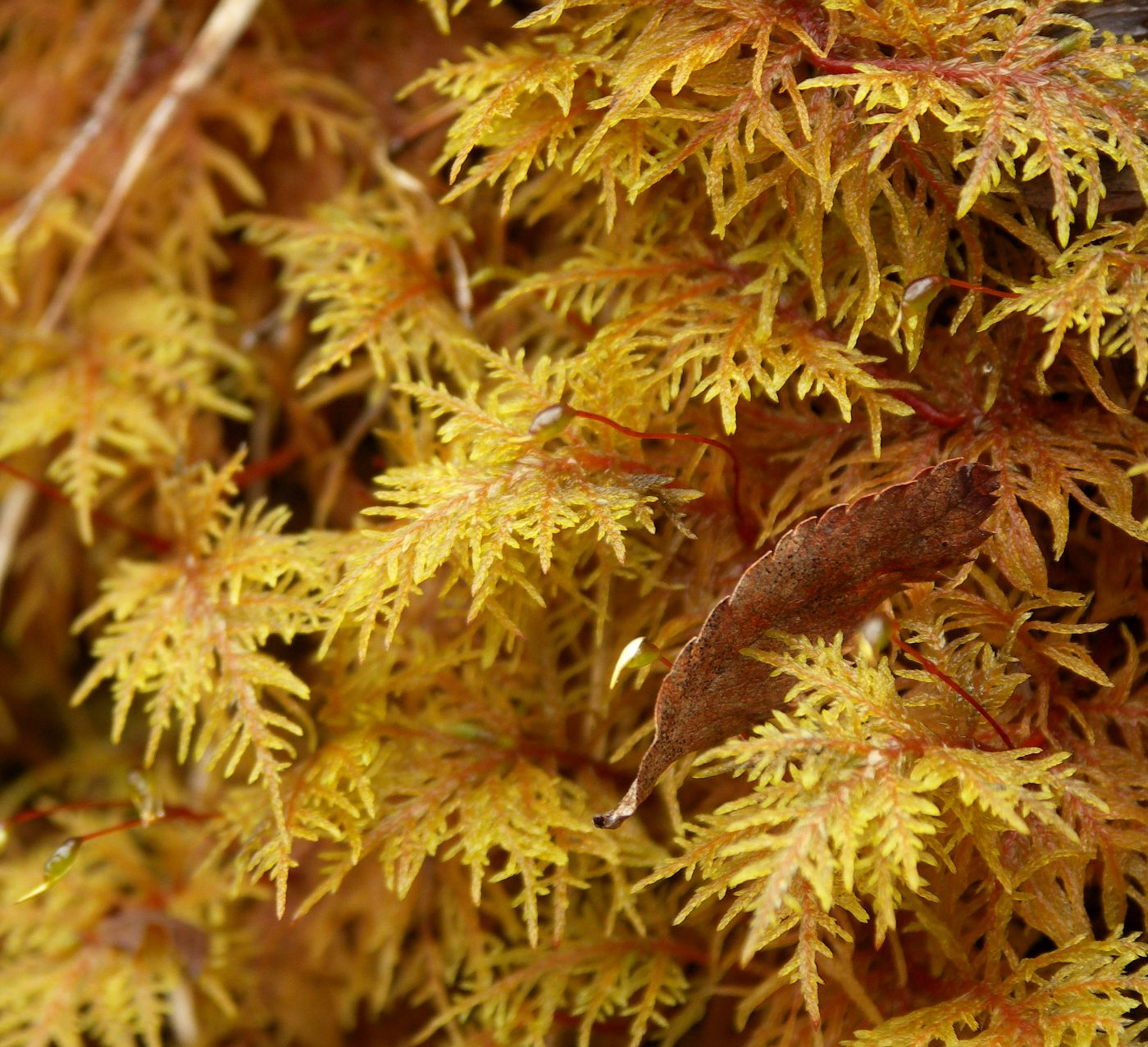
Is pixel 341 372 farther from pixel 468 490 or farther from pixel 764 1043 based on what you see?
pixel 764 1043

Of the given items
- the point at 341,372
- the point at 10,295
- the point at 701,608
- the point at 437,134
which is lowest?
the point at 701,608

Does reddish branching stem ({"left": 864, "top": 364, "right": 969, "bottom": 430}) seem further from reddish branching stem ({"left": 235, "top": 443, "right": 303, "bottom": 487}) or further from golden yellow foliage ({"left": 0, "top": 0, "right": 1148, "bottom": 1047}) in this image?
reddish branching stem ({"left": 235, "top": 443, "right": 303, "bottom": 487})

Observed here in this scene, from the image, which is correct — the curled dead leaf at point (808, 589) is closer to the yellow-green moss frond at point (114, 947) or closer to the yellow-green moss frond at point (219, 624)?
the yellow-green moss frond at point (219, 624)

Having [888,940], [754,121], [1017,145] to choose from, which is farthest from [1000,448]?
[888,940]

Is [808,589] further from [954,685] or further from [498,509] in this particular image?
[498,509]

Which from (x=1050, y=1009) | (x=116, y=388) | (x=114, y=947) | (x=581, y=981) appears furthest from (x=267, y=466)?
(x=1050, y=1009)

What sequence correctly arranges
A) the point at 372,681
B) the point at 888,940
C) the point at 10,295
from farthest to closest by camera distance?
the point at 10,295
the point at 372,681
the point at 888,940

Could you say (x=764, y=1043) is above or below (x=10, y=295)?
below
